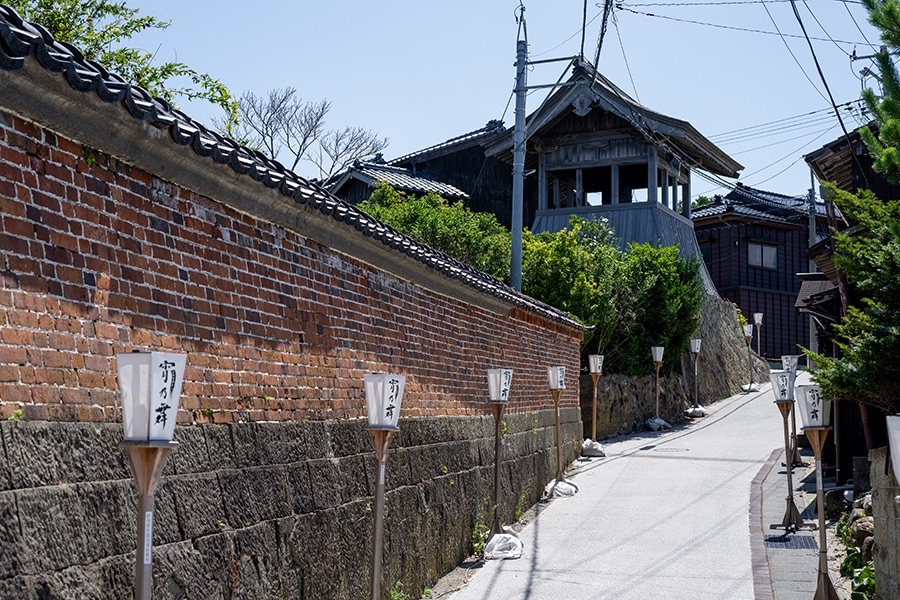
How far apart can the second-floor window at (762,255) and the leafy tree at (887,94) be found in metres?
34.7

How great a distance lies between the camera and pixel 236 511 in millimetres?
6207

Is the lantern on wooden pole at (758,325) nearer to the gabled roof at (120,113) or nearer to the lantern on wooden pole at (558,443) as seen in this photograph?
the lantern on wooden pole at (558,443)

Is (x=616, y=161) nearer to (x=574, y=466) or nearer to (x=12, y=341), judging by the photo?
(x=574, y=466)

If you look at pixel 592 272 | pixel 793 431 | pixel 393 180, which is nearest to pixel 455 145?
pixel 393 180

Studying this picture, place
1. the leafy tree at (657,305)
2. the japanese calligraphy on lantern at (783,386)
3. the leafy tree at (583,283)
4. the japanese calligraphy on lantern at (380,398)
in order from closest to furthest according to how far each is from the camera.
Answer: the japanese calligraphy on lantern at (380,398) → the japanese calligraphy on lantern at (783,386) → the leafy tree at (583,283) → the leafy tree at (657,305)

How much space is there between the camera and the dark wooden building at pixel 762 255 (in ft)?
136

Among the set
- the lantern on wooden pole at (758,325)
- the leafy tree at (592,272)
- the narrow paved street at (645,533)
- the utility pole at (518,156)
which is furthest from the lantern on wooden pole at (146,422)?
the lantern on wooden pole at (758,325)

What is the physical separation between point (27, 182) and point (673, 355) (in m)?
25.8

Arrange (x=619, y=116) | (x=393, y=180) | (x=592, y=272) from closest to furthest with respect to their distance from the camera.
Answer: (x=592, y=272) → (x=619, y=116) → (x=393, y=180)

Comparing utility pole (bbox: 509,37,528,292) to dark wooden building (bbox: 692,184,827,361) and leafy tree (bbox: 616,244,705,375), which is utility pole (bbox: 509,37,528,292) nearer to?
leafy tree (bbox: 616,244,705,375)

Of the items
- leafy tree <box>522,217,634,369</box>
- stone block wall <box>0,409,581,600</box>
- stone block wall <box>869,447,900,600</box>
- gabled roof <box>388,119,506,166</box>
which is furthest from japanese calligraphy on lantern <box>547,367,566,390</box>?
gabled roof <box>388,119,506,166</box>

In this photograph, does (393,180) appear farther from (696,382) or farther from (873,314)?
(873,314)

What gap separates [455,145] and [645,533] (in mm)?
22540

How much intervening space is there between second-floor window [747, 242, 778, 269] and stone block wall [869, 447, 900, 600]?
1290 inches
